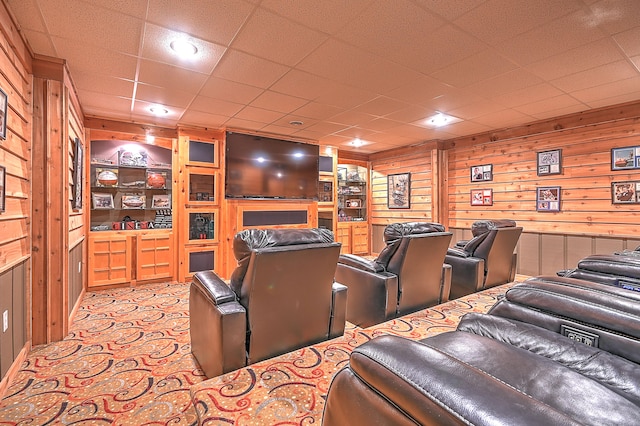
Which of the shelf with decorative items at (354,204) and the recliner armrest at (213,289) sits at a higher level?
the shelf with decorative items at (354,204)

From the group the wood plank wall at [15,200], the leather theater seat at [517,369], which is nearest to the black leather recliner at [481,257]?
the leather theater seat at [517,369]

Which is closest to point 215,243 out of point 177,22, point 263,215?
point 263,215

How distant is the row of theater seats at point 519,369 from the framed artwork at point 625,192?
3.54m

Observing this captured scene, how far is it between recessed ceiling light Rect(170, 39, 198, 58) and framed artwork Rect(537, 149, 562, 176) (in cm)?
538

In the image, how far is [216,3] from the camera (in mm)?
2141

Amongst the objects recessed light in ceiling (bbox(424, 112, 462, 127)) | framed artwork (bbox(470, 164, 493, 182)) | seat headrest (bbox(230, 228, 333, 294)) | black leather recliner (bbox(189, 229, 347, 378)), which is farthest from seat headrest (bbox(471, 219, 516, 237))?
seat headrest (bbox(230, 228, 333, 294))

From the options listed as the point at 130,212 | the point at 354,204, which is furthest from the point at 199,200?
the point at 354,204

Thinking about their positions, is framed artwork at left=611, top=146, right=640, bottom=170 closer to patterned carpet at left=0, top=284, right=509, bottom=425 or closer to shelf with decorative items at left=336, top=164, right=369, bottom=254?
patterned carpet at left=0, top=284, right=509, bottom=425

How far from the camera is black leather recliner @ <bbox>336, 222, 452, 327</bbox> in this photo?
113 inches

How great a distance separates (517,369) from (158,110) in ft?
16.1

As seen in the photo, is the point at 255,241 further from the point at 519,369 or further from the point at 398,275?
the point at 398,275

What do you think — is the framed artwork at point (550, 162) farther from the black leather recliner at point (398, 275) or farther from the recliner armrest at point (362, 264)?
the recliner armrest at point (362, 264)

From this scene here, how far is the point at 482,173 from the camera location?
6000 mm

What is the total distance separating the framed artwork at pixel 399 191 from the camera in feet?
23.6
